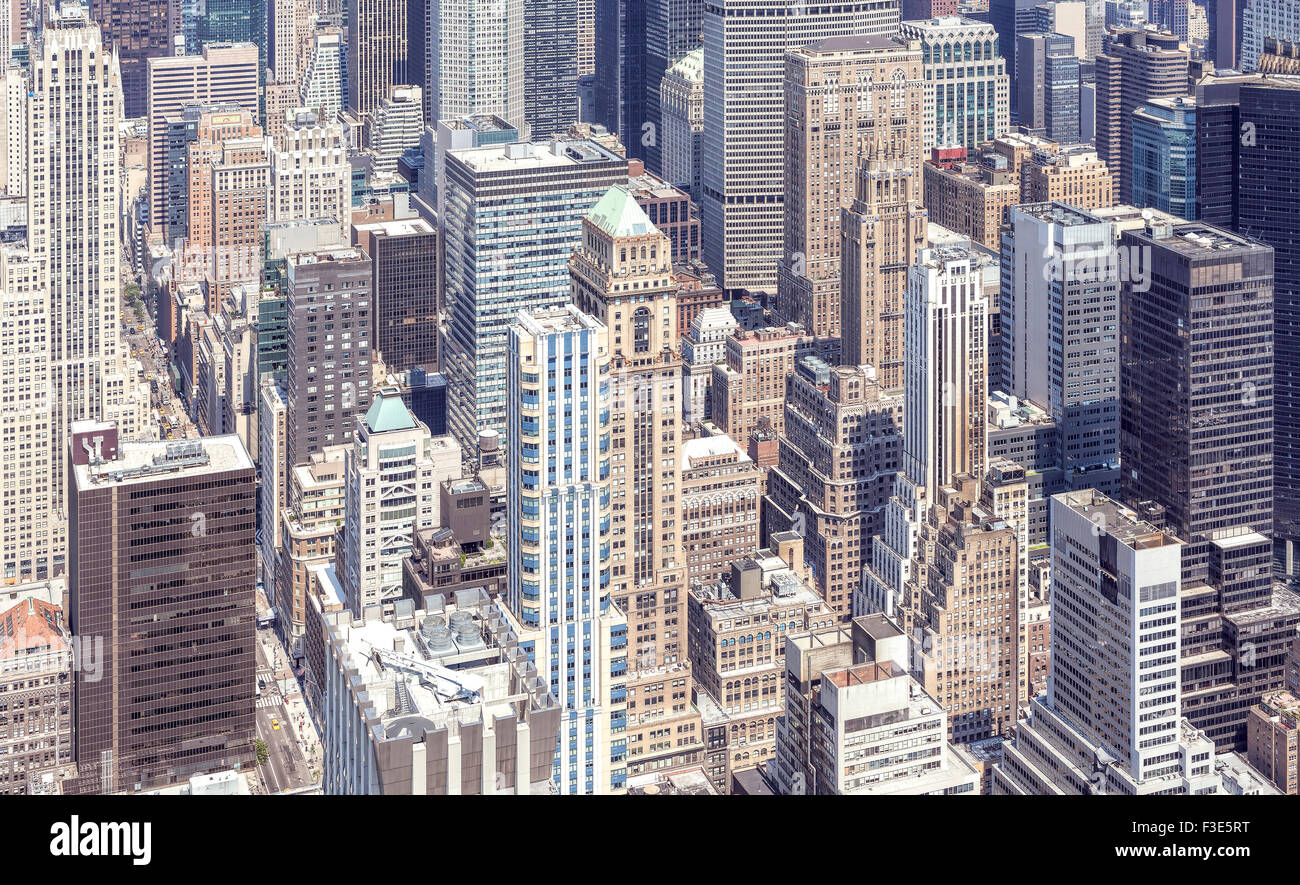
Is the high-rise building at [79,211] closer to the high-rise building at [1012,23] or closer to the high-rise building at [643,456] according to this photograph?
the high-rise building at [643,456]

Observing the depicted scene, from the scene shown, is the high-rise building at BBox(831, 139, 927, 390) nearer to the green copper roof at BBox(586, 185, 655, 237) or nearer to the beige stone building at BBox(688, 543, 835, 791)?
the beige stone building at BBox(688, 543, 835, 791)

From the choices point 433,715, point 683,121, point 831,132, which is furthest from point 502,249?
point 433,715

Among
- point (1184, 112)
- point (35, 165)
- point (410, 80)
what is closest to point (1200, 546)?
point (1184, 112)

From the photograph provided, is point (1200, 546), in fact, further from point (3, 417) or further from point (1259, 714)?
point (3, 417)

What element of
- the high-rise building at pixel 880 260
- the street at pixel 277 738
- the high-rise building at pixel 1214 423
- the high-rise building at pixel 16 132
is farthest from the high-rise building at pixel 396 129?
the high-rise building at pixel 1214 423

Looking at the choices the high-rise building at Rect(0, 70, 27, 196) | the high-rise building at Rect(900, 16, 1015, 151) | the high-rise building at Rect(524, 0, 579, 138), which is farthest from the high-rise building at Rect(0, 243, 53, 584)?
the high-rise building at Rect(900, 16, 1015, 151)
